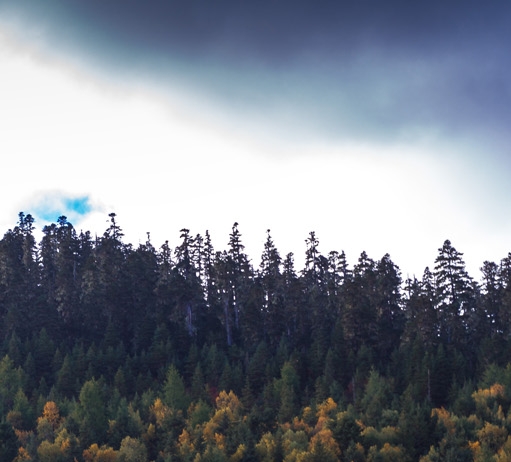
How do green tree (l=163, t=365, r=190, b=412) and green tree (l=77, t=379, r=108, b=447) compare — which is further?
green tree (l=163, t=365, r=190, b=412)

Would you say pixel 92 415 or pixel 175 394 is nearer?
pixel 92 415

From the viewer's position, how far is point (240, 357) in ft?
302

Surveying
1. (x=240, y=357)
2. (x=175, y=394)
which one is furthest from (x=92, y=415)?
Answer: (x=240, y=357)

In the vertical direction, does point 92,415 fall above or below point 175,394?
below

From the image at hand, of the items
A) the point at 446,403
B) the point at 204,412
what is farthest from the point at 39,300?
the point at 446,403

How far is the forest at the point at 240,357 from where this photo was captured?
63.7m

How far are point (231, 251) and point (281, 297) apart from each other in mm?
12851

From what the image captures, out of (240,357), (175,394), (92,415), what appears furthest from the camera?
(240,357)

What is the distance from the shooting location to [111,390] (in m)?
81.7

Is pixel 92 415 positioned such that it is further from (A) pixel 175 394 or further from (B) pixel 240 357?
(B) pixel 240 357

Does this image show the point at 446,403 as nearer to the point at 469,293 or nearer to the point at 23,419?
the point at 469,293

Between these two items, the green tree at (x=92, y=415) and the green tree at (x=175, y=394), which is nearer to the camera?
the green tree at (x=92, y=415)

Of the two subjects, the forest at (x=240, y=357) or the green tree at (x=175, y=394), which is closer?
the forest at (x=240, y=357)

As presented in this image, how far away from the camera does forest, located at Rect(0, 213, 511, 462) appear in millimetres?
63688
